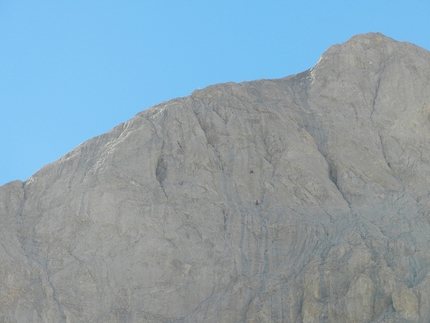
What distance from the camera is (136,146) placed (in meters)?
44.7

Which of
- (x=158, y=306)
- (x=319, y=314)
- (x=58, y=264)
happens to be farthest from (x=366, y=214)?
(x=58, y=264)

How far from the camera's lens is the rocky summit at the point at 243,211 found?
3925cm

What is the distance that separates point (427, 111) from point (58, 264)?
16.8m

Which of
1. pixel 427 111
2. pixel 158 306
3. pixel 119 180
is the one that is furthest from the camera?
pixel 427 111

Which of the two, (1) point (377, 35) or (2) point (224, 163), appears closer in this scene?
(2) point (224, 163)

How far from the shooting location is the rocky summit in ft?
129

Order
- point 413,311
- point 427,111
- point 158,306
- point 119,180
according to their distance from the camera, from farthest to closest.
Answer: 1. point 427,111
2. point 119,180
3. point 158,306
4. point 413,311

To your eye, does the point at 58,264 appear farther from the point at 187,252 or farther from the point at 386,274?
the point at 386,274

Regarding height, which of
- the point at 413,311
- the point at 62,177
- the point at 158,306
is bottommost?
the point at 413,311

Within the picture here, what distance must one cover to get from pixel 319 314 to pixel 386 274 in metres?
2.65

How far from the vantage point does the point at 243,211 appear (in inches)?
1688

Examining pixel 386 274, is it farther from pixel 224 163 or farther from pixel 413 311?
pixel 224 163

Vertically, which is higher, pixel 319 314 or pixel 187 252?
pixel 187 252

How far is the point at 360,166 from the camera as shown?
4491 cm
